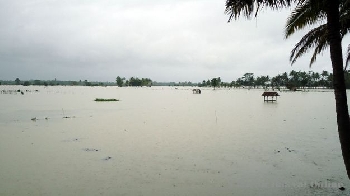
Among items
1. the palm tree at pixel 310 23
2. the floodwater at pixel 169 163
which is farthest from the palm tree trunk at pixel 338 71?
the floodwater at pixel 169 163

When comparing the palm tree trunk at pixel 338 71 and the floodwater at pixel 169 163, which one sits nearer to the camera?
the palm tree trunk at pixel 338 71

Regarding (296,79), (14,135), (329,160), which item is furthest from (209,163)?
(296,79)

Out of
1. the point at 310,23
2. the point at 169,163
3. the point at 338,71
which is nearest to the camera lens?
the point at 338,71

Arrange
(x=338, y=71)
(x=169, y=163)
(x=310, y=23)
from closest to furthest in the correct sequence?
(x=338, y=71) < (x=310, y=23) < (x=169, y=163)

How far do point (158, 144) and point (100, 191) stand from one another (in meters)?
6.32

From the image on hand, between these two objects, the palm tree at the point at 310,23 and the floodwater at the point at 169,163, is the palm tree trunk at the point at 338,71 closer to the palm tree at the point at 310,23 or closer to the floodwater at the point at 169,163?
the palm tree at the point at 310,23

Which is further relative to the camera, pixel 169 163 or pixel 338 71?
pixel 169 163

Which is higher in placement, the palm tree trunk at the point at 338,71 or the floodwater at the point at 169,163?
the palm tree trunk at the point at 338,71

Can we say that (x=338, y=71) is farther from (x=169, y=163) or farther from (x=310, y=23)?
(x=169, y=163)

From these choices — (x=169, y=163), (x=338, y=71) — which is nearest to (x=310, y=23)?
(x=338, y=71)

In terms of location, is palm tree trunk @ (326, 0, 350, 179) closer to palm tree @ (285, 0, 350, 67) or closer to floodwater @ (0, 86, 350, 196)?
palm tree @ (285, 0, 350, 67)

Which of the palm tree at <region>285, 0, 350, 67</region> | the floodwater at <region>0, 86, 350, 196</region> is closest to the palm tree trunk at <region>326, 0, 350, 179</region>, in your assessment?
the palm tree at <region>285, 0, 350, 67</region>

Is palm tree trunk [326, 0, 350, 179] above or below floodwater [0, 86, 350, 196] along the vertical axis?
above

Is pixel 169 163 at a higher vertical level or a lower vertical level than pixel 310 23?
lower
